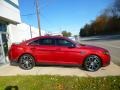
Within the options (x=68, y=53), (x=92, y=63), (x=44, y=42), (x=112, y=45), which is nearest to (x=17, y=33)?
(x=112, y=45)

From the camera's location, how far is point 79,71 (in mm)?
10664

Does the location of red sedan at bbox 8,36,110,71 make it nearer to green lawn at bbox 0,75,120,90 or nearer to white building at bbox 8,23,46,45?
green lawn at bbox 0,75,120,90

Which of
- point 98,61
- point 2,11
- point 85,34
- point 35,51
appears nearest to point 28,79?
point 35,51

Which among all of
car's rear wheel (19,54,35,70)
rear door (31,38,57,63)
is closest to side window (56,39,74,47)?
rear door (31,38,57,63)

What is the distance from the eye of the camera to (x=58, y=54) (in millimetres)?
11211

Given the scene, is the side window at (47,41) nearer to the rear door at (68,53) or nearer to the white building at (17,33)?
the rear door at (68,53)

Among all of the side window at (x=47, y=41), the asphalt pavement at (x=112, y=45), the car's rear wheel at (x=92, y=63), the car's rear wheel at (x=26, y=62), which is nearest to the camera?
the car's rear wheel at (x=92, y=63)

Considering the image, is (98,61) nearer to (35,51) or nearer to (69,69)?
(69,69)

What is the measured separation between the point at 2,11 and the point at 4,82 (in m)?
7.52

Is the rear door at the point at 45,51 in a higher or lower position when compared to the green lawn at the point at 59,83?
higher

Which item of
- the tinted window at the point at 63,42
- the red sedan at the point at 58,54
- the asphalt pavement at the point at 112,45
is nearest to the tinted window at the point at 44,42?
the red sedan at the point at 58,54

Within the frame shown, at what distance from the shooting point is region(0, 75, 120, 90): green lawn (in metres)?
7.83

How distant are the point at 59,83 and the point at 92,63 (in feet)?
9.55

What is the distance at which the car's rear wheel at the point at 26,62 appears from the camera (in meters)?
11.5
